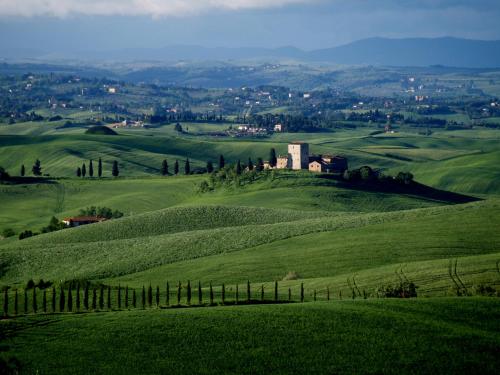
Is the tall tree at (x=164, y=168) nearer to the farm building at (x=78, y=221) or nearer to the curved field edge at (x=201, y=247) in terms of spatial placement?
the farm building at (x=78, y=221)

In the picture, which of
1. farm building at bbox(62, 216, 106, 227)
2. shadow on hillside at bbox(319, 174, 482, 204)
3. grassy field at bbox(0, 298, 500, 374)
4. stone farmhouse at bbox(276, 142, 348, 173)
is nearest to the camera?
grassy field at bbox(0, 298, 500, 374)

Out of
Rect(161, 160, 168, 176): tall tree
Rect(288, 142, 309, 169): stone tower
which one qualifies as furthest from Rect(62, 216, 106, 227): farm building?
Rect(161, 160, 168, 176): tall tree

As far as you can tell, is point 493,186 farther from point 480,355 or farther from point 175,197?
point 480,355

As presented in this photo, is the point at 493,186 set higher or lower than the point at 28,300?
lower

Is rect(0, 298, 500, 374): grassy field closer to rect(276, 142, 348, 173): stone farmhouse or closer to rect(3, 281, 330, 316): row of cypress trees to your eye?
rect(3, 281, 330, 316): row of cypress trees

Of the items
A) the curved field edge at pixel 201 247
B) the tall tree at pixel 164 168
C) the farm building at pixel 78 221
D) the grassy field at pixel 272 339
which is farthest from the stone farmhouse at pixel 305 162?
the grassy field at pixel 272 339

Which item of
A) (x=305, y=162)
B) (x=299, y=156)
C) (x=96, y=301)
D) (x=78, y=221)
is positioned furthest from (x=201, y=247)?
(x=305, y=162)

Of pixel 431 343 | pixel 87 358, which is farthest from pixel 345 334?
pixel 87 358

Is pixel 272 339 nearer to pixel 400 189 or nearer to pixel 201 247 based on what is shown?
pixel 201 247

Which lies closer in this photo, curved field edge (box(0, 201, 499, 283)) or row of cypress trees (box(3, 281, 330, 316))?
row of cypress trees (box(3, 281, 330, 316))
